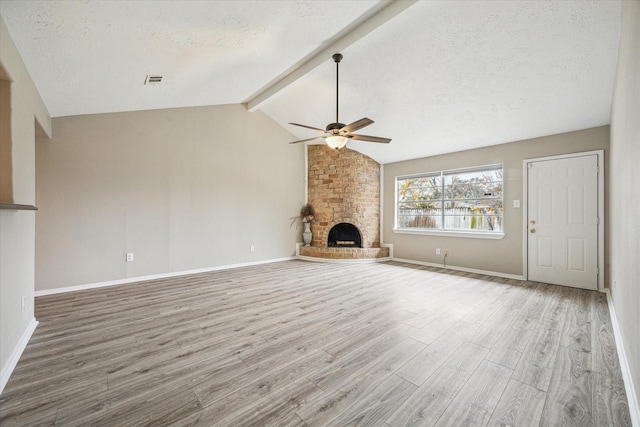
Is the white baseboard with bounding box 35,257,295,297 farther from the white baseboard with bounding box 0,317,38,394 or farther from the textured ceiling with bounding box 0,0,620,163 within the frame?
the textured ceiling with bounding box 0,0,620,163

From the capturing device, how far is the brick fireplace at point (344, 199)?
19.8 feet

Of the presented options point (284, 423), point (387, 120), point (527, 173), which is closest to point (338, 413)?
point (284, 423)

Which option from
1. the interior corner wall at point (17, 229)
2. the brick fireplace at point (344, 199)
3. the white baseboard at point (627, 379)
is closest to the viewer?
the white baseboard at point (627, 379)

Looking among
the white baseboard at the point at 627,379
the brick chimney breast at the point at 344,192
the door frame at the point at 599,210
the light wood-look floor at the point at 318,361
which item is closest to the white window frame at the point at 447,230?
the door frame at the point at 599,210

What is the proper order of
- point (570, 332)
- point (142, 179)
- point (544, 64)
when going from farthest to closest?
1. point (142, 179)
2. point (544, 64)
3. point (570, 332)

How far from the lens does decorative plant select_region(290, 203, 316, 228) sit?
20.3 feet

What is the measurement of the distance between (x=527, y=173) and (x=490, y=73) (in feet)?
6.72

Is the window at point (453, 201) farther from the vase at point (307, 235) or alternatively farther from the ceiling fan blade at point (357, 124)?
the ceiling fan blade at point (357, 124)

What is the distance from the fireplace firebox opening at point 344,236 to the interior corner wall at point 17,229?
488 centimetres

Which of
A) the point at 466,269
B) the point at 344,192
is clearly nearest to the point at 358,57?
the point at 344,192

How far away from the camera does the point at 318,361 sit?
1.91 m

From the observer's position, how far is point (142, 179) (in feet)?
13.7

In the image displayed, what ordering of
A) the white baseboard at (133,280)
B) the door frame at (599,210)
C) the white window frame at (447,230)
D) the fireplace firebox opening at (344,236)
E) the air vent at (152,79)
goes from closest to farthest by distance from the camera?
the air vent at (152,79) < the white baseboard at (133,280) < the door frame at (599,210) < the white window frame at (447,230) < the fireplace firebox opening at (344,236)

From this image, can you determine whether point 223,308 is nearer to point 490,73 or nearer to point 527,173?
point 490,73
